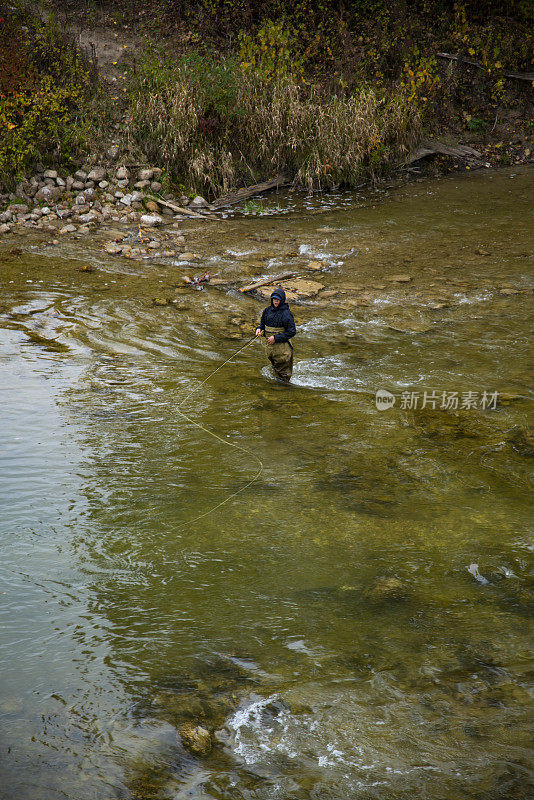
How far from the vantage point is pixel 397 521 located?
5059mm

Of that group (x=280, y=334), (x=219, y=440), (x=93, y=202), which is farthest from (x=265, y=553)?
(x=93, y=202)

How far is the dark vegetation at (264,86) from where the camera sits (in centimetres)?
1462

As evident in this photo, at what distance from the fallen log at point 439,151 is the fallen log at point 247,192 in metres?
3.54

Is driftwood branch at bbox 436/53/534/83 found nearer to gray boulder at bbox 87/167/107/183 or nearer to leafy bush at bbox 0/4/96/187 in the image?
leafy bush at bbox 0/4/96/187

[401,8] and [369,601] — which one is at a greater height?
[401,8]

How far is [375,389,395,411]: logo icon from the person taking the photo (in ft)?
22.9

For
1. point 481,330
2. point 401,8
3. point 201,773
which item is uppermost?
point 401,8

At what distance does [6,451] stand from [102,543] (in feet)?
6.03

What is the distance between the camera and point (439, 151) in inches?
652

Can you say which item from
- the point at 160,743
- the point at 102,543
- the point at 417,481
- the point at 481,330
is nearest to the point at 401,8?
the point at 481,330

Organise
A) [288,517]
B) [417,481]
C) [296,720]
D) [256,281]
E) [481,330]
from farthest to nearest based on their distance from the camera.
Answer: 1. [256,281]
2. [481,330]
3. [417,481]
4. [288,517]
5. [296,720]

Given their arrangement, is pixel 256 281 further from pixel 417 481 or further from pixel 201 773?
pixel 201 773

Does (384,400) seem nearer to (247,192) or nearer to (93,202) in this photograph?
(247,192)

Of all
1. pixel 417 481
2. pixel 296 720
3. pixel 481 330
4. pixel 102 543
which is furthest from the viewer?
pixel 481 330
